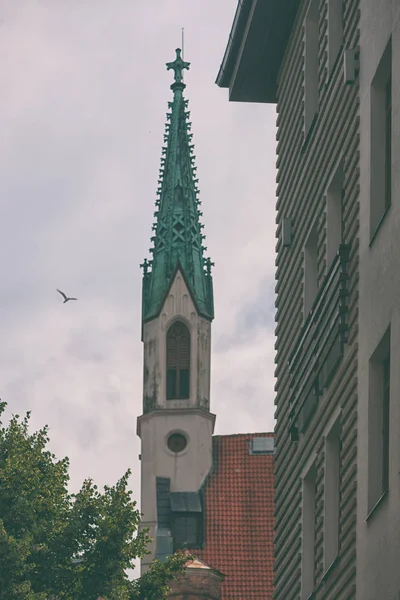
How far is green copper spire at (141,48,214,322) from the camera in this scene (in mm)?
72188

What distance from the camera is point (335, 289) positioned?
1894 cm

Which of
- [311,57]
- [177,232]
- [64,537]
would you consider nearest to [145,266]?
[177,232]

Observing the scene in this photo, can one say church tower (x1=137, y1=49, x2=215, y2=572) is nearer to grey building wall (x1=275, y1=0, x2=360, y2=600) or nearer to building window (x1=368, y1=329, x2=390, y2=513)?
grey building wall (x1=275, y1=0, x2=360, y2=600)

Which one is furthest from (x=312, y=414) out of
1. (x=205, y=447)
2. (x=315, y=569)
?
(x=205, y=447)

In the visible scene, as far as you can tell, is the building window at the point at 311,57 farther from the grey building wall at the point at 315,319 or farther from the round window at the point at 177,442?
the round window at the point at 177,442

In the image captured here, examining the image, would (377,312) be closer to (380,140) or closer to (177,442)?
(380,140)

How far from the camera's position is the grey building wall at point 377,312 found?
15.7 metres

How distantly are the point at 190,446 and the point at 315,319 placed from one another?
49.6 metres

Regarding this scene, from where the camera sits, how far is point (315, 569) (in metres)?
20.8

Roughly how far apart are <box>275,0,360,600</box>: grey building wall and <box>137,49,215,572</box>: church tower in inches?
1656

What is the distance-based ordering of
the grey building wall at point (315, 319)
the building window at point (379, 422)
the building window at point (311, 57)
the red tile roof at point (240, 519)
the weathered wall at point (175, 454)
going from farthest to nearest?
the weathered wall at point (175, 454) < the red tile roof at point (240, 519) < the building window at point (311, 57) < the grey building wall at point (315, 319) < the building window at point (379, 422)

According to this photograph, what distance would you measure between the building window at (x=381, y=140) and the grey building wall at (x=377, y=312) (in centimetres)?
4

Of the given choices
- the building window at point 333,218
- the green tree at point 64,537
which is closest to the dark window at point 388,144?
the building window at point 333,218

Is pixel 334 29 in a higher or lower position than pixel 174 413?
lower
